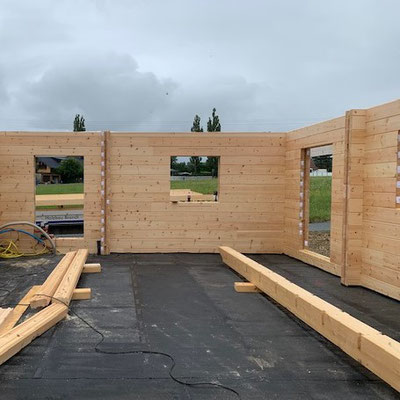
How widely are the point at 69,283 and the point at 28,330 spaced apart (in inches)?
69.7

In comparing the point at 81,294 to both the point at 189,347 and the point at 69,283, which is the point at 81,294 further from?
the point at 189,347

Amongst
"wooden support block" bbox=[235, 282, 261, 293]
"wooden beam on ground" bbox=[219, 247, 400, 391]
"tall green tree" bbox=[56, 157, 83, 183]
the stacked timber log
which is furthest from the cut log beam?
"tall green tree" bbox=[56, 157, 83, 183]

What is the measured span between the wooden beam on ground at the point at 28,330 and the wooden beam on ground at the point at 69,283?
0.60ft

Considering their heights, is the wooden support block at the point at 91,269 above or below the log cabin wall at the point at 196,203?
below

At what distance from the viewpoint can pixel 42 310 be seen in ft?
16.4

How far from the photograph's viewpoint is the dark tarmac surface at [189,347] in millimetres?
3348

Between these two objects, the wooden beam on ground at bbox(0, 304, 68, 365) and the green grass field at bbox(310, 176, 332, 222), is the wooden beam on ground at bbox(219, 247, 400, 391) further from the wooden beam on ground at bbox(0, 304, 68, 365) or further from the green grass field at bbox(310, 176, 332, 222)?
the green grass field at bbox(310, 176, 332, 222)

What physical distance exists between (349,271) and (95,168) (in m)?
5.74

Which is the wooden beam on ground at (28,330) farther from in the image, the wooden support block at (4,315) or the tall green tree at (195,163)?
the tall green tree at (195,163)

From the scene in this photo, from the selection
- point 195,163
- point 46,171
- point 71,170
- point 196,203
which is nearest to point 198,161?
point 195,163

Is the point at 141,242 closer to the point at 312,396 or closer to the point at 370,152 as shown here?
the point at 370,152

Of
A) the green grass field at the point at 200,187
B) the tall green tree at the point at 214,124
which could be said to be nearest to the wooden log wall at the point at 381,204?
the green grass field at the point at 200,187

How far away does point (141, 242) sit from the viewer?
1001cm

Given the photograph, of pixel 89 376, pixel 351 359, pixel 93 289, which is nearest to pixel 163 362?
pixel 89 376
